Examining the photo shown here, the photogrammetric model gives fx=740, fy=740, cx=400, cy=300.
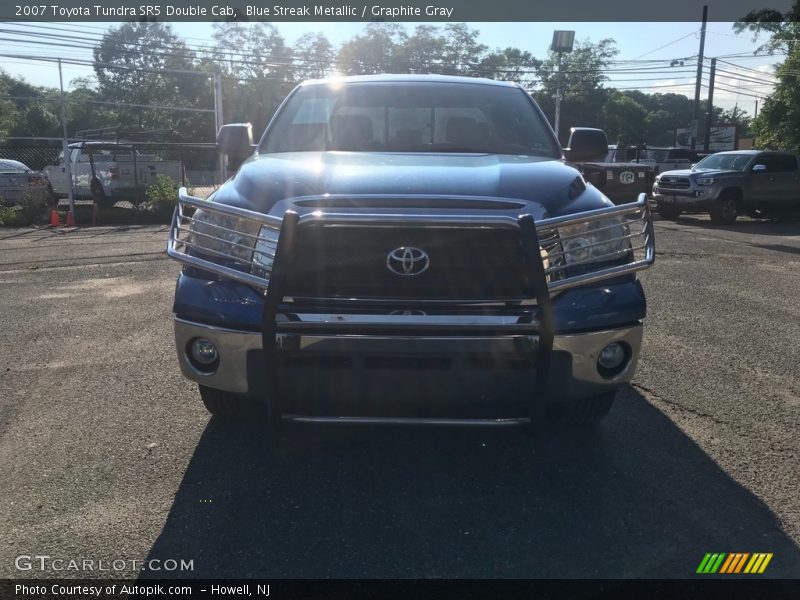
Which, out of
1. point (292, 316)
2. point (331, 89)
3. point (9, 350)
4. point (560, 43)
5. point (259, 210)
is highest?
point (560, 43)

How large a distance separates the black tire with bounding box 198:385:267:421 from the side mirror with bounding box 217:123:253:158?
1955 mm

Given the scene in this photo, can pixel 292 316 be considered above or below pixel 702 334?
above

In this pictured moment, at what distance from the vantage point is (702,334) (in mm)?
6000

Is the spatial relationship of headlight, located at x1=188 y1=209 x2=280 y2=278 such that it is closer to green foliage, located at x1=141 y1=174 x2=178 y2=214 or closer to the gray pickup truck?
green foliage, located at x1=141 y1=174 x2=178 y2=214

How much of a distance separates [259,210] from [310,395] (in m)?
0.85

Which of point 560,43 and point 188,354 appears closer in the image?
point 188,354

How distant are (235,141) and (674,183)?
46.6 ft

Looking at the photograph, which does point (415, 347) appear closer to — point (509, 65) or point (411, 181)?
point (411, 181)

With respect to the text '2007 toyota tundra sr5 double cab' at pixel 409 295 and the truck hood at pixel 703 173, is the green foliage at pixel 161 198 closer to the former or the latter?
the truck hood at pixel 703 173

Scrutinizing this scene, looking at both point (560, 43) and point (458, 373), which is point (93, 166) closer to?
point (458, 373)

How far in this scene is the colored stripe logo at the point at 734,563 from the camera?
2.68m

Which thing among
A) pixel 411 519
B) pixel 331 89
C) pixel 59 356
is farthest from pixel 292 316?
pixel 59 356

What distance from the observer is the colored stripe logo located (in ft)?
8.80

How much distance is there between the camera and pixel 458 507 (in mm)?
3145
